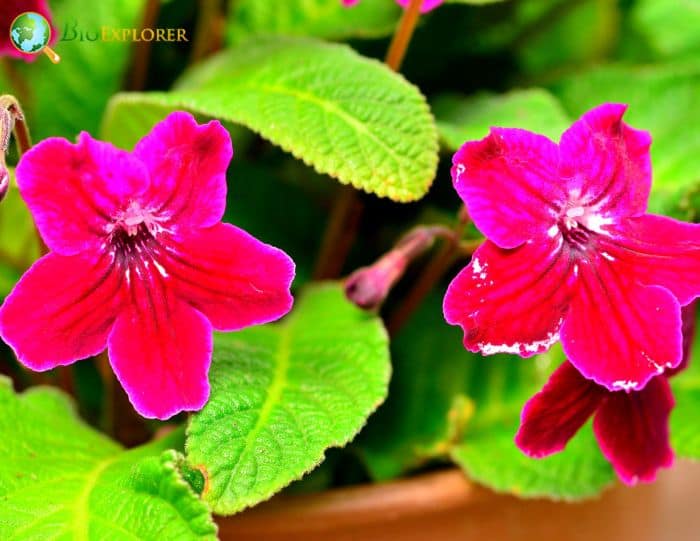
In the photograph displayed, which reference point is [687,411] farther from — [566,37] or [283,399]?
[566,37]

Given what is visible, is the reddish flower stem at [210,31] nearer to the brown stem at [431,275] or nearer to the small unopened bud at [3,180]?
the brown stem at [431,275]

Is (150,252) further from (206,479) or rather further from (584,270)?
(584,270)

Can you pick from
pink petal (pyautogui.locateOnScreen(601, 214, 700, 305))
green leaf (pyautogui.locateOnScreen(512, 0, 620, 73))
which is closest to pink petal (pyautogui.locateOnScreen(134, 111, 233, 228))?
pink petal (pyautogui.locateOnScreen(601, 214, 700, 305))

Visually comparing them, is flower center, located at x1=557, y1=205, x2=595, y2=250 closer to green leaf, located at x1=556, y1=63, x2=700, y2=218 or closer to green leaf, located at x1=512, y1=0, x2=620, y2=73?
green leaf, located at x1=556, y1=63, x2=700, y2=218

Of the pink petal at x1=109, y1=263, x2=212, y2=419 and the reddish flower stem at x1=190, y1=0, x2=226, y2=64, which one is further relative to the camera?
the reddish flower stem at x1=190, y1=0, x2=226, y2=64

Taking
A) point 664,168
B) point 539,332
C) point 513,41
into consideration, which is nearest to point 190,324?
point 539,332
